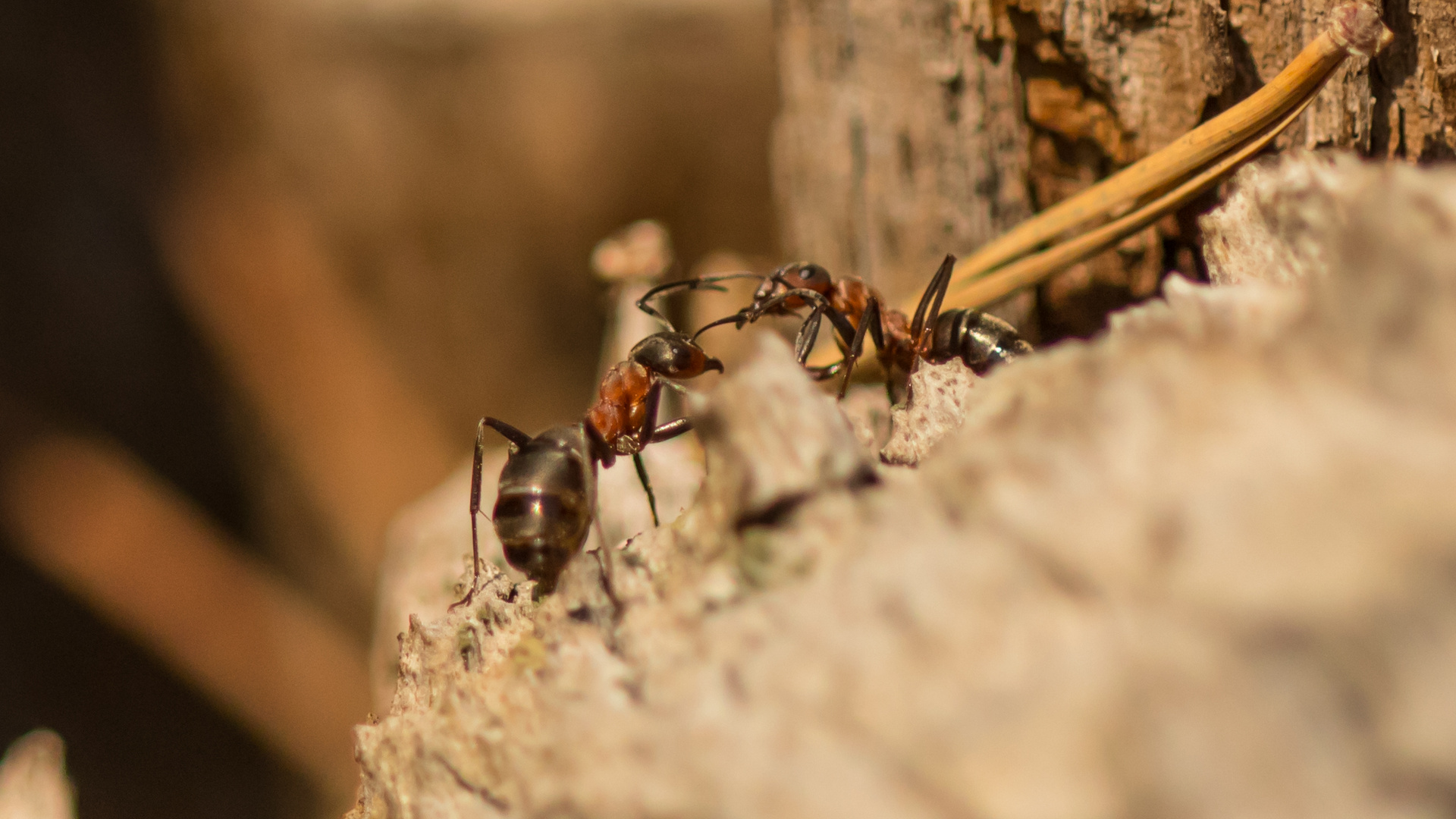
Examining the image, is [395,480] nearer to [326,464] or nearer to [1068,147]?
[326,464]

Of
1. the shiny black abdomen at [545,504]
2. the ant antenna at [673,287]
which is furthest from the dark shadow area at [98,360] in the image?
the shiny black abdomen at [545,504]

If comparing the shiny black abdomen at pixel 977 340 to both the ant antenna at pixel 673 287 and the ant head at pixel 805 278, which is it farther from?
the ant antenna at pixel 673 287

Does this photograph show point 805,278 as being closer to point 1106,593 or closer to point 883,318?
point 883,318

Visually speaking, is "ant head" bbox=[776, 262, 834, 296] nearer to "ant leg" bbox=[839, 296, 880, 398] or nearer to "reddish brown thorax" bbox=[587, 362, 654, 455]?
"ant leg" bbox=[839, 296, 880, 398]

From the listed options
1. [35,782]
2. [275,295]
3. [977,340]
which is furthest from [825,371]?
[275,295]

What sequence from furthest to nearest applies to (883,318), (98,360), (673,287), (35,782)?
(98,360) → (673,287) → (883,318) → (35,782)

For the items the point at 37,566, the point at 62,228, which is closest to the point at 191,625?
the point at 37,566
